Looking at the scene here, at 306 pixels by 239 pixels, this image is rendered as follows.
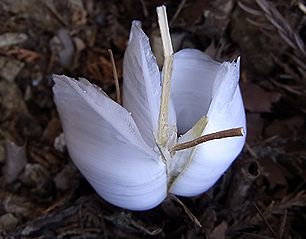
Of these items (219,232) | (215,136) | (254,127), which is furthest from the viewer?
(254,127)

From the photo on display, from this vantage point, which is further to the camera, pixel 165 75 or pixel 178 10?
pixel 178 10

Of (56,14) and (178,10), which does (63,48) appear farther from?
(178,10)

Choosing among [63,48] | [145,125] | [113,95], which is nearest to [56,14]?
[63,48]

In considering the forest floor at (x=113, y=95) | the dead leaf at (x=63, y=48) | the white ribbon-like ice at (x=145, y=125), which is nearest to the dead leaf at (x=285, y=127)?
the forest floor at (x=113, y=95)

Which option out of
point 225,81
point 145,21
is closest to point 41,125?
point 145,21

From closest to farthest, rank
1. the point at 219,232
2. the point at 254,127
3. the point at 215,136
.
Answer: the point at 215,136 → the point at 219,232 → the point at 254,127

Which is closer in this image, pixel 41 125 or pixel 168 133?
pixel 168 133

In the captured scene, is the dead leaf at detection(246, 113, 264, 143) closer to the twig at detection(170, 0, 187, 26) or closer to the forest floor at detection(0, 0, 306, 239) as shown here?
the forest floor at detection(0, 0, 306, 239)

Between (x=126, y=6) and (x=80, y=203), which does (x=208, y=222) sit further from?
(x=126, y=6)
